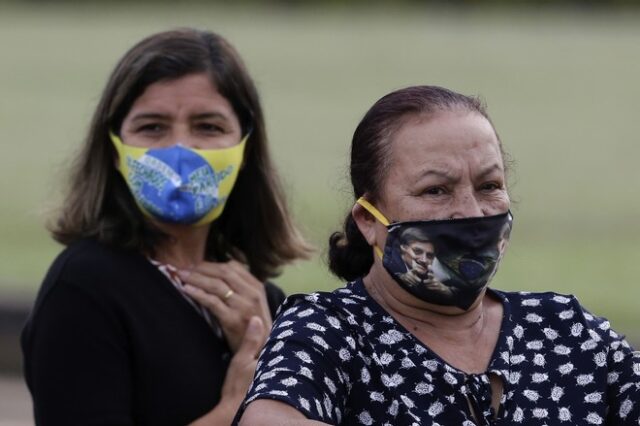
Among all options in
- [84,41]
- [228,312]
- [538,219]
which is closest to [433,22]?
[84,41]

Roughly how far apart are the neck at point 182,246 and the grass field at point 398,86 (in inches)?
22.5

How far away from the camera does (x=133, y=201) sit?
437cm

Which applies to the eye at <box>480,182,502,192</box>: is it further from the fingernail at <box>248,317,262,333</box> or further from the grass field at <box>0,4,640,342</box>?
the fingernail at <box>248,317,262,333</box>

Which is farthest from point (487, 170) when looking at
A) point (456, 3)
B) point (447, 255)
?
point (456, 3)

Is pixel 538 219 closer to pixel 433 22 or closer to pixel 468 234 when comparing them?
pixel 468 234

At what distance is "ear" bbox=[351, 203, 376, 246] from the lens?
343 centimetres

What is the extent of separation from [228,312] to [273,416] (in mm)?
1190

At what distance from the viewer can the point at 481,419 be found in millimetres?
3199

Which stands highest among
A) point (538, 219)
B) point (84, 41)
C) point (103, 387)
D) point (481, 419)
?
point (481, 419)

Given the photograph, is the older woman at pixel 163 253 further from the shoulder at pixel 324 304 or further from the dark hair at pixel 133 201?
the shoulder at pixel 324 304

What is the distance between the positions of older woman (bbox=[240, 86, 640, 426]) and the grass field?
1.70 ft

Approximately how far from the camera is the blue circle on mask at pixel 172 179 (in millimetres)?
4227

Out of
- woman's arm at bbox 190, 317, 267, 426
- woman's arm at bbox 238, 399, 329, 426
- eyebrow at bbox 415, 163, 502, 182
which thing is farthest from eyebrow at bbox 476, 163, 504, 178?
woman's arm at bbox 190, 317, 267, 426

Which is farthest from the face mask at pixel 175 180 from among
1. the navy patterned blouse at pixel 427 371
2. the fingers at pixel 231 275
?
the navy patterned blouse at pixel 427 371
